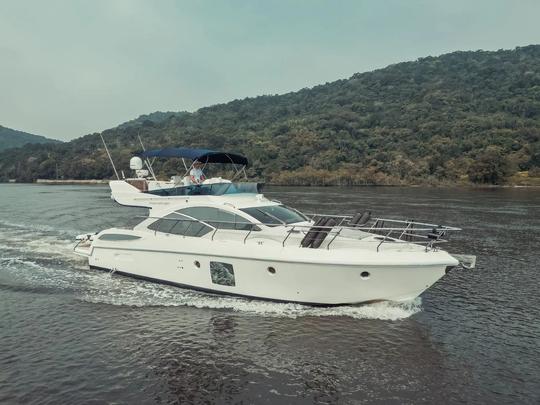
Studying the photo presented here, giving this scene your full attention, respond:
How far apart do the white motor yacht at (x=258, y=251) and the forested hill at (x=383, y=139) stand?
71.4 meters

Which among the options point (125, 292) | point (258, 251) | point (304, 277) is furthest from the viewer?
point (125, 292)

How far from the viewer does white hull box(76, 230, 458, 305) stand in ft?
34.1

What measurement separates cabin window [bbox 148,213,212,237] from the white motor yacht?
0.03m

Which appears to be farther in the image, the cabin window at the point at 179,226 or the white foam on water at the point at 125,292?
the cabin window at the point at 179,226

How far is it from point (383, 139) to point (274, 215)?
380 feet

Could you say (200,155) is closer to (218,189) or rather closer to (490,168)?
(218,189)

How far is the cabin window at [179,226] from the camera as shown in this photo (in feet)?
41.8

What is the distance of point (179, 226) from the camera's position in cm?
1327

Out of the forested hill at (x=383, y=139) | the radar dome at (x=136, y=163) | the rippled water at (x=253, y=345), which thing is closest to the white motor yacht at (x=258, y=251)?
the rippled water at (x=253, y=345)

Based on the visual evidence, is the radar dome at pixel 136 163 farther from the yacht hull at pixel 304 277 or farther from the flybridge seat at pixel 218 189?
the yacht hull at pixel 304 277

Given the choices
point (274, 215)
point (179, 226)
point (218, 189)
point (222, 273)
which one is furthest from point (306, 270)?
point (218, 189)

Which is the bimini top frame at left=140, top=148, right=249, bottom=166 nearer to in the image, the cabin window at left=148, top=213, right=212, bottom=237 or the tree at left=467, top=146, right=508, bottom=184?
the cabin window at left=148, top=213, right=212, bottom=237

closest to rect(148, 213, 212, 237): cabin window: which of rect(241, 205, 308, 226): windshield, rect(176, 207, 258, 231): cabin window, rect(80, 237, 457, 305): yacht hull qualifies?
rect(176, 207, 258, 231): cabin window

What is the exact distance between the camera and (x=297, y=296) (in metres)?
11.1
